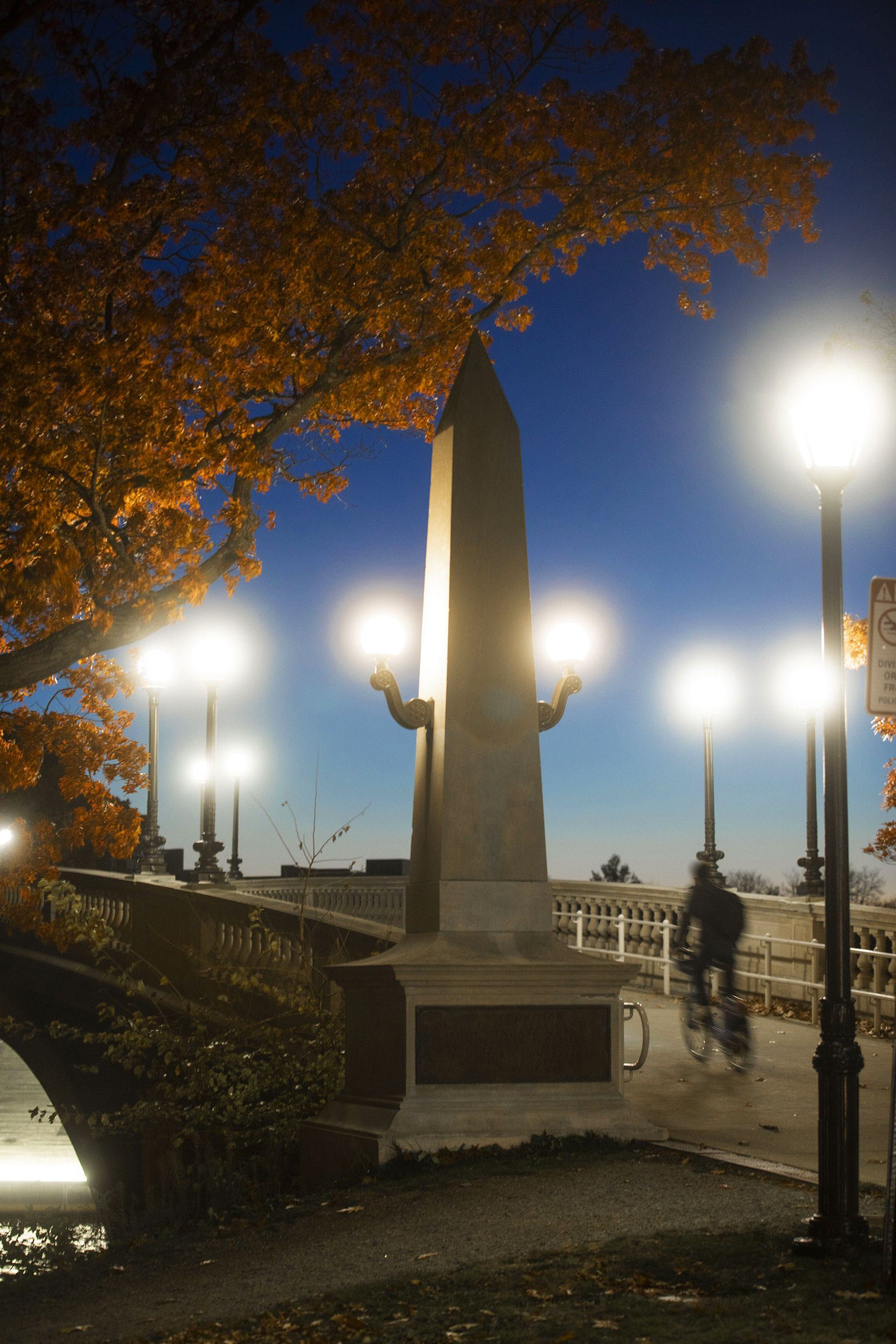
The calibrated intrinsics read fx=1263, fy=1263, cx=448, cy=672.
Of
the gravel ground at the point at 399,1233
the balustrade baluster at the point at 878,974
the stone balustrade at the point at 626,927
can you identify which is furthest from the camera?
the balustrade baluster at the point at 878,974

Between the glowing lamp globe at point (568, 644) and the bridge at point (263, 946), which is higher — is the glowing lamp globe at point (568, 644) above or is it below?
above

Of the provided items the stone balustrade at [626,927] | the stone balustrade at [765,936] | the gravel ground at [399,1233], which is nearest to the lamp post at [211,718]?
the stone balustrade at [626,927]

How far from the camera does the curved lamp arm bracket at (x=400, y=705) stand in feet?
33.7

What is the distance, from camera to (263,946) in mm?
15414

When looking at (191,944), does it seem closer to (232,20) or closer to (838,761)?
(232,20)

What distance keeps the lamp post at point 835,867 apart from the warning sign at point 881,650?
1.86 feet

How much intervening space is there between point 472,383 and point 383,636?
2.38 meters

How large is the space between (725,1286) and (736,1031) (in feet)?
22.8

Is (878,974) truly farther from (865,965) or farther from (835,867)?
(835,867)

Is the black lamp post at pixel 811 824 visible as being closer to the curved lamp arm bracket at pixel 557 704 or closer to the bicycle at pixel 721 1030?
the bicycle at pixel 721 1030

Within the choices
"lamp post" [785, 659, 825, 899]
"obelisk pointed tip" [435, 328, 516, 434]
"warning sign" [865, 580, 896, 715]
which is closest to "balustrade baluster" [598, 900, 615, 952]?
"lamp post" [785, 659, 825, 899]

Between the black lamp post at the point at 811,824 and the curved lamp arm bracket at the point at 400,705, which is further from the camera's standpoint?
the black lamp post at the point at 811,824

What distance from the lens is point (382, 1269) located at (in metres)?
6.59

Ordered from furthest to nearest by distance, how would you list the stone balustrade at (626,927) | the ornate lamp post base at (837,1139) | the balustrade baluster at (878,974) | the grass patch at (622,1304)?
the balustrade baluster at (878,974) → the stone balustrade at (626,927) → the ornate lamp post base at (837,1139) → the grass patch at (622,1304)
